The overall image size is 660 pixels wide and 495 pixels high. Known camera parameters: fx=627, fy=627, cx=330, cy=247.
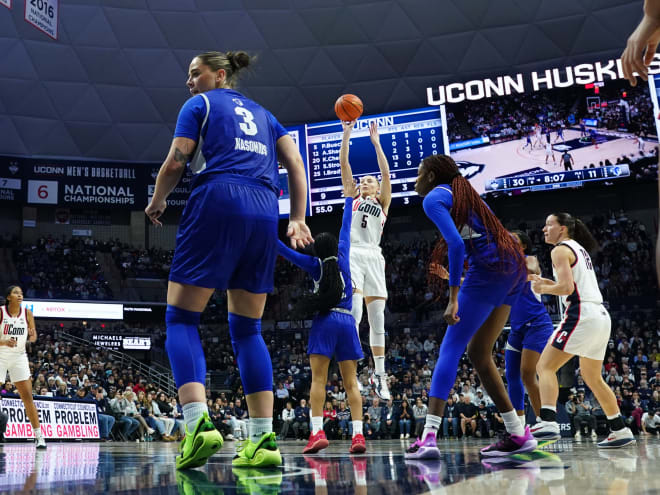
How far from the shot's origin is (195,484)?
2.35 m

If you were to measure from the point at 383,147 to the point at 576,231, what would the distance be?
52.0 ft

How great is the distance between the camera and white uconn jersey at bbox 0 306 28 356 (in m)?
7.27

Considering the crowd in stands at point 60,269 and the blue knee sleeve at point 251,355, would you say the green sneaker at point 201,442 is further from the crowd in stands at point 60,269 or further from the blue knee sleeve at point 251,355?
the crowd in stands at point 60,269

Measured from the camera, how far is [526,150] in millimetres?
20031

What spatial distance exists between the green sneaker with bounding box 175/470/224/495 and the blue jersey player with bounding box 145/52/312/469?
11 cm

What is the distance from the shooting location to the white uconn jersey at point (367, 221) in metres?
7.51

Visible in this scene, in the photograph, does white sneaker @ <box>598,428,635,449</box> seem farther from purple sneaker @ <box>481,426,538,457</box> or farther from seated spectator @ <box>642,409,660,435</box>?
seated spectator @ <box>642,409,660,435</box>

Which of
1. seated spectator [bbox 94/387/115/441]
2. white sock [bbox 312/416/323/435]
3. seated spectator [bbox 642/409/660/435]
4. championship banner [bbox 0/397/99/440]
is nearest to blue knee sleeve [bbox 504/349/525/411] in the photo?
white sock [bbox 312/416/323/435]

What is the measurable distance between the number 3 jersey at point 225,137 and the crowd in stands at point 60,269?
2283 centimetres

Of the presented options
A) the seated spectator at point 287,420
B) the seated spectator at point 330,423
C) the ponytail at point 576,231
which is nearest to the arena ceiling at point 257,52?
the seated spectator at point 287,420

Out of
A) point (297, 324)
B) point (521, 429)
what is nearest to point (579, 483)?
point (521, 429)

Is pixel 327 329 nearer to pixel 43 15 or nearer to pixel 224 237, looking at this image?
pixel 224 237

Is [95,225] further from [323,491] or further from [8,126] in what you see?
[323,491]

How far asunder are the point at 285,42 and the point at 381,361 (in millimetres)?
19177
